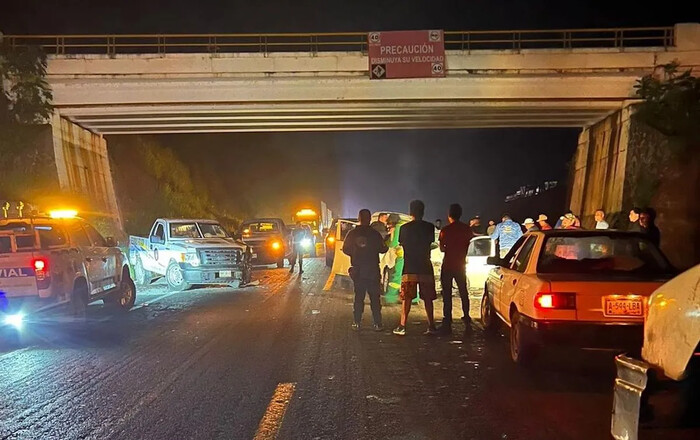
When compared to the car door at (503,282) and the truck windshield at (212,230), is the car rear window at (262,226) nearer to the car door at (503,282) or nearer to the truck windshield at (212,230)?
the truck windshield at (212,230)

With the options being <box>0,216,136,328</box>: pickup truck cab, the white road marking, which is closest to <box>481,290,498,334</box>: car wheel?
the white road marking

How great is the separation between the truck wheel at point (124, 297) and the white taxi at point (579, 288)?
7.49 m

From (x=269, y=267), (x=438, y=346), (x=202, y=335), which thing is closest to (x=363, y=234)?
(x=438, y=346)

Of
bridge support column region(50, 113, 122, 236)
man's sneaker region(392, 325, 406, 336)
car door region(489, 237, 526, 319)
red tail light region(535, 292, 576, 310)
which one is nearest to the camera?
red tail light region(535, 292, 576, 310)

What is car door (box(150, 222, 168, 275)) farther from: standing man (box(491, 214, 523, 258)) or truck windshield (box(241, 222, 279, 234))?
standing man (box(491, 214, 523, 258))

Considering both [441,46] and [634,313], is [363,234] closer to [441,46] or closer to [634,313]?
[634,313]

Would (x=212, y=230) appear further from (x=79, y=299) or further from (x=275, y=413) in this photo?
(x=275, y=413)

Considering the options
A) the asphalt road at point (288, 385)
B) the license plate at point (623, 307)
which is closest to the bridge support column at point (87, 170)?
the asphalt road at point (288, 385)

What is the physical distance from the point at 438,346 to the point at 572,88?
56.4ft

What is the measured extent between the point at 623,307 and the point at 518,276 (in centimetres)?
135

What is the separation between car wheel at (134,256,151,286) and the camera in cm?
1655

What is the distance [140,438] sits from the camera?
4.68 metres

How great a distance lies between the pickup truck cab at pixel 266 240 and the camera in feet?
69.7

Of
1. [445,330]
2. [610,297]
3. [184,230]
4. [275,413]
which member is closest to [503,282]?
[445,330]
